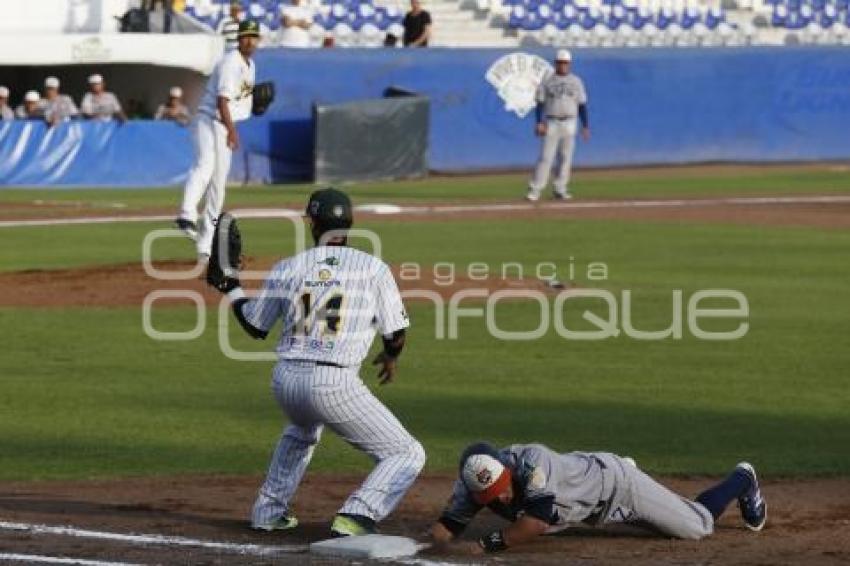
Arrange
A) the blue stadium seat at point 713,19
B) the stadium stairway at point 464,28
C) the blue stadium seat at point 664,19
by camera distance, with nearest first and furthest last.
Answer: the stadium stairway at point 464,28 < the blue stadium seat at point 664,19 < the blue stadium seat at point 713,19

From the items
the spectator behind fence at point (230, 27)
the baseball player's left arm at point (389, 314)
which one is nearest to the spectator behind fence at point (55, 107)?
the spectator behind fence at point (230, 27)

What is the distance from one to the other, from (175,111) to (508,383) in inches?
808

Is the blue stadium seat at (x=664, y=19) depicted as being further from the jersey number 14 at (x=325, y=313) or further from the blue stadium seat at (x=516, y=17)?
the jersey number 14 at (x=325, y=313)

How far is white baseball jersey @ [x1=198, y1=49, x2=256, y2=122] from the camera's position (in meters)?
18.6

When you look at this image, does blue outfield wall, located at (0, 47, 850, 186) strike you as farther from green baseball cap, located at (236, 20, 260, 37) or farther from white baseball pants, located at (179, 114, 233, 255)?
green baseball cap, located at (236, 20, 260, 37)

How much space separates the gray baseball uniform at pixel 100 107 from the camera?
3344cm

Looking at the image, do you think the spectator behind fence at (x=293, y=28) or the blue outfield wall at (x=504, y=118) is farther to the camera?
the spectator behind fence at (x=293, y=28)

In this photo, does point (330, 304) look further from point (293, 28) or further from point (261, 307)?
point (293, 28)

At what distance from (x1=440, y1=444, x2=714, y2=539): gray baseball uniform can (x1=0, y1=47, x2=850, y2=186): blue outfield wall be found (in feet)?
82.0

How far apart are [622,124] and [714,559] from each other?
30487 mm

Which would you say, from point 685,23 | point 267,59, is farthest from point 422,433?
point 685,23

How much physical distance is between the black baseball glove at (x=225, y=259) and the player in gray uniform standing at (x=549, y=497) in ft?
4.31

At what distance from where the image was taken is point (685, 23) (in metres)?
43.8

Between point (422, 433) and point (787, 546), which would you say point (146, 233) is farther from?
point (787, 546)
